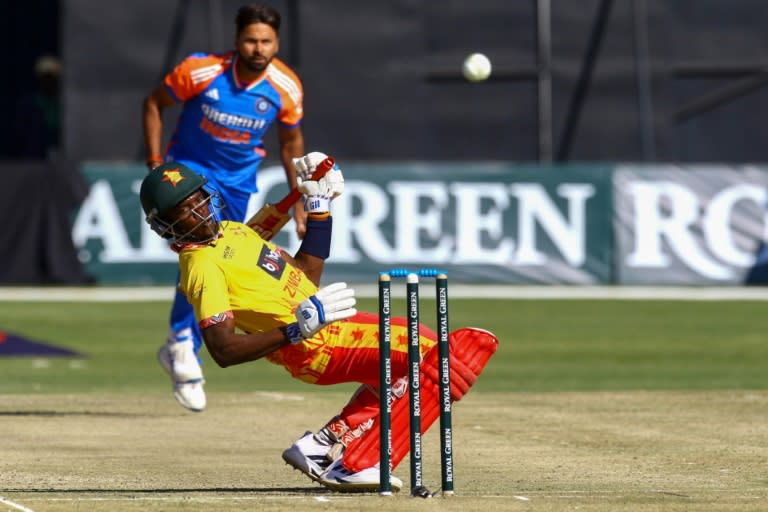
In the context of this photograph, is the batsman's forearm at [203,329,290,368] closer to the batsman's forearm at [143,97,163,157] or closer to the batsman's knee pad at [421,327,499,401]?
the batsman's knee pad at [421,327,499,401]

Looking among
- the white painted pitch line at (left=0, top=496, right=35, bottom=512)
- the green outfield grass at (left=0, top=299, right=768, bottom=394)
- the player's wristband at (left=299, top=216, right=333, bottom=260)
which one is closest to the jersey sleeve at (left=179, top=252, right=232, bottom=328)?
the player's wristband at (left=299, top=216, right=333, bottom=260)

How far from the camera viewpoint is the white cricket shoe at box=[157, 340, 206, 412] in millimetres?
10141

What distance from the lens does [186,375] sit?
10172 millimetres

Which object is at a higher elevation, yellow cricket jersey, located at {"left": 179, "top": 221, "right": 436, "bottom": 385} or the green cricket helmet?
the green cricket helmet

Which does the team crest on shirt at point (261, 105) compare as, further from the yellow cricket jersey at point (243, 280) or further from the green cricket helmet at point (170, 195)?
the green cricket helmet at point (170, 195)

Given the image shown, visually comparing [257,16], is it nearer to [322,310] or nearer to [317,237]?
[317,237]

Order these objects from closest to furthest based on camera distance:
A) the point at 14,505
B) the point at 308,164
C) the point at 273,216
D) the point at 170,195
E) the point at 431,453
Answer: the point at 14,505
the point at 170,195
the point at 308,164
the point at 273,216
the point at 431,453

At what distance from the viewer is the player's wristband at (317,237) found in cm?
780

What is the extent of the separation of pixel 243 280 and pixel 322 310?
63cm

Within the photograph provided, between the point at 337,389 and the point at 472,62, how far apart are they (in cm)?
313

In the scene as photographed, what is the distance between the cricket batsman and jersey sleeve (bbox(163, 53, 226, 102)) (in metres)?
2.90

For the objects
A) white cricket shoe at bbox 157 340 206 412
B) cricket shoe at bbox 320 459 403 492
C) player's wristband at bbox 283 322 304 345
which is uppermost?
player's wristband at bbox 283 322 304 345

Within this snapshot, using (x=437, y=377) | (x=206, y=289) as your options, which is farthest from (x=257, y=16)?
(x=437, y=377)

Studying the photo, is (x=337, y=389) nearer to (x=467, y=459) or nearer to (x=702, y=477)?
(x=467, y=459)
